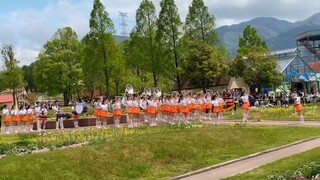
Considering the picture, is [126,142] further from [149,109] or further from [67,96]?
[67,96]

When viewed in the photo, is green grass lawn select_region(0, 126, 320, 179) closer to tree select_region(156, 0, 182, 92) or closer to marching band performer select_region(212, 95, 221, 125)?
marching band performer select_region(212, 95, 221, 125)

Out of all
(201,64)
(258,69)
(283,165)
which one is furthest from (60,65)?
(283,165)

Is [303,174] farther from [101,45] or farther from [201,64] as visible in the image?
[101,45]

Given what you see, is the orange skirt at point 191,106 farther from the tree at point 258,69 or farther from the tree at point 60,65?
the tree at point 60,65

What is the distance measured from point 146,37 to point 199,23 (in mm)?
8219

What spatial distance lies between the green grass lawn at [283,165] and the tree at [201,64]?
4511 cm

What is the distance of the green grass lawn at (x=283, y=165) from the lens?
1358 centimetres

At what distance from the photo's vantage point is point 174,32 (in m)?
65.2

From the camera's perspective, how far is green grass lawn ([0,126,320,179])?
557 inches

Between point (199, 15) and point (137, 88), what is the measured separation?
25373 millimetres

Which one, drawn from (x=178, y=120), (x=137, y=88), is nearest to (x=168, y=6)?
(x=137, y=88)

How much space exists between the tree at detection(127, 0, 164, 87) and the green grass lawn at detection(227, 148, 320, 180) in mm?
50493

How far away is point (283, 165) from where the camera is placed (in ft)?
→ 49.0

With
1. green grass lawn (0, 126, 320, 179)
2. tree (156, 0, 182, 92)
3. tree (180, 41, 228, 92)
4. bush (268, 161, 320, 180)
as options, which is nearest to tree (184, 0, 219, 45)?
tree (156, 0, 182, 92)
